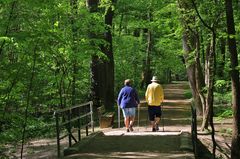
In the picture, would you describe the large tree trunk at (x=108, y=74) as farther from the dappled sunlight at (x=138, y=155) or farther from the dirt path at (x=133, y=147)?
the dappled sunlight at (x=138, y=155)

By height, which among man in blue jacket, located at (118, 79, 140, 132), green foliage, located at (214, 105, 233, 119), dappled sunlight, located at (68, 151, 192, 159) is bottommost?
dappled sunlight, located at (68, 151, 192, 159)

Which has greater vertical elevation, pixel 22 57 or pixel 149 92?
pixel 22 57

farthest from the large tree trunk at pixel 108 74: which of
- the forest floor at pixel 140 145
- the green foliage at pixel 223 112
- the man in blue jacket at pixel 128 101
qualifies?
the man in blue jacket at pixel 128 101

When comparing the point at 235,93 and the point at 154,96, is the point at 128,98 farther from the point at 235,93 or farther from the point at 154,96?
the point at 235,93

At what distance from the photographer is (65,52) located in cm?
1641

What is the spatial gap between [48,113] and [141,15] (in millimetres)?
18140

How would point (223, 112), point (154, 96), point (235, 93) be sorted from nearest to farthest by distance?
point (235, 93)
point (154, 96)
point (223, 112)

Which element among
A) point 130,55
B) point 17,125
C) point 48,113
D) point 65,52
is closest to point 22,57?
point 17,125

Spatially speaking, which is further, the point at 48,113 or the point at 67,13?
the point at 48,113

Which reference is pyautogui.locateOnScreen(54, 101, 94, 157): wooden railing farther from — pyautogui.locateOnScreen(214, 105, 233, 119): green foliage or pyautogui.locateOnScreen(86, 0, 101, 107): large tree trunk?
pyautogui.locateOnScreen(214, 105, 233, 119): green foliage

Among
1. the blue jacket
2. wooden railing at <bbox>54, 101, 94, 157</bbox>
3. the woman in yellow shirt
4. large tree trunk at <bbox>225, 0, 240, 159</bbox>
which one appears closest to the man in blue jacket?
the blue jacket

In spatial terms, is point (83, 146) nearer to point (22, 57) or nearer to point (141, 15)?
point (22, 57)

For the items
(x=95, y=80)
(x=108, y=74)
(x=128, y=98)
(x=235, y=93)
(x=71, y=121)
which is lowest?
(x=71, y=121)

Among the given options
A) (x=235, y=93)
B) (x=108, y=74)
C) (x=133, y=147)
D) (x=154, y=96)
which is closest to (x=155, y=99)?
(x=154, y=96)
